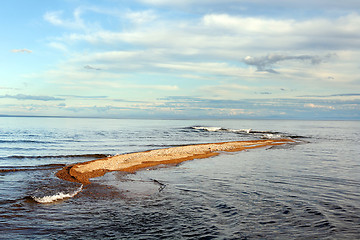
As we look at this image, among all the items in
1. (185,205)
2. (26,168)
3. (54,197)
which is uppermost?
(185,205)

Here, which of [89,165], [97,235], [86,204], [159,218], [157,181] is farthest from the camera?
[89,165]

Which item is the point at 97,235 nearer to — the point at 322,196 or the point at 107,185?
the point at 107,185

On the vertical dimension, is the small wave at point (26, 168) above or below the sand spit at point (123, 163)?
below

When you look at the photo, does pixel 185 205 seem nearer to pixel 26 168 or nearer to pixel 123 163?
pixel 123 163

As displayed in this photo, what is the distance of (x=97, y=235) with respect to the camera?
367 inches

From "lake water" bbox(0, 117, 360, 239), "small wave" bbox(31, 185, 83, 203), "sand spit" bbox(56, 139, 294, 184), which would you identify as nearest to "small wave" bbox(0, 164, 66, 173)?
"lake water" bbox(0, 117, 360, 239)

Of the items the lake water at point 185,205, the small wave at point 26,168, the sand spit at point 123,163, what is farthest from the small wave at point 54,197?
the small wave at point 26,168

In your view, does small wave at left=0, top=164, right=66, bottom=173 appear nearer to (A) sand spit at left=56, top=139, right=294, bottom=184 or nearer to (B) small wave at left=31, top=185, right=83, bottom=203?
(A) sand spit at left=56, top=139, right=294, bottom=184

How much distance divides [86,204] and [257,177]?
11307 mm

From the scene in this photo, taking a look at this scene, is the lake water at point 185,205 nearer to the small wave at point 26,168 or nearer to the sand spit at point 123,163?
the small wave at point 26,168

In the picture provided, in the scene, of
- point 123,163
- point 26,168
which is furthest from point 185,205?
point 26,168

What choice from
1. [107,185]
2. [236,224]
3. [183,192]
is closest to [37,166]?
[107,185]

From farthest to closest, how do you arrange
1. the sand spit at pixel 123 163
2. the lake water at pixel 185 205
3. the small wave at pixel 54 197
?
1. the sand spit at pixel 123 163
2. the small wave at pixel 54 197
3. the lake water at pixel 185 205

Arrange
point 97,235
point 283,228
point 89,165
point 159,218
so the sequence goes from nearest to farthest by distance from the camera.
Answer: point 97,235
point 283,228
point 159,218
point 89,165
